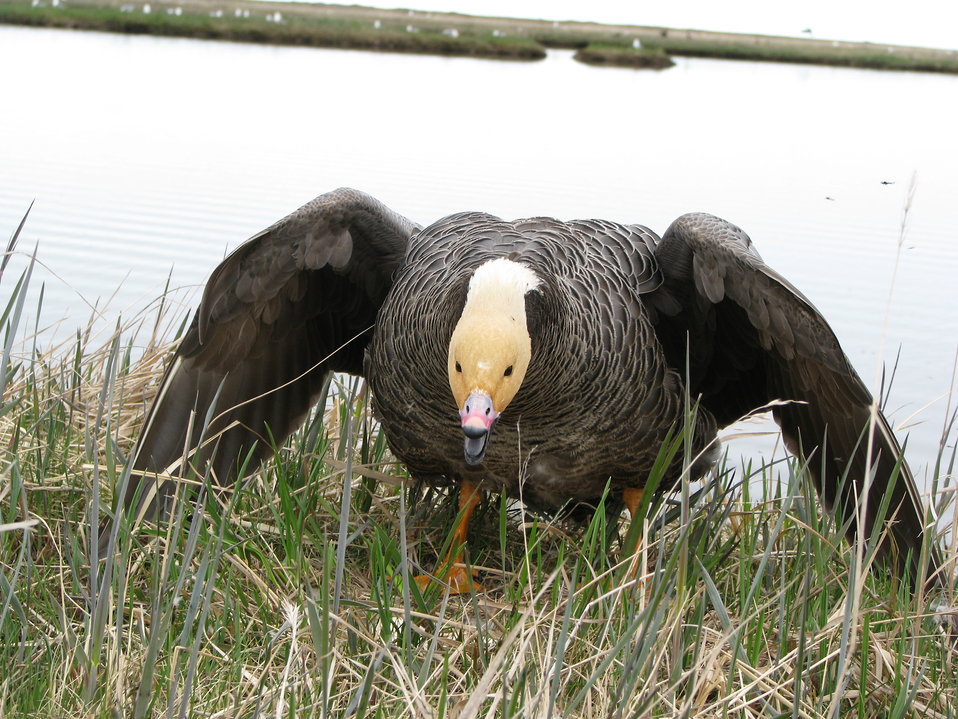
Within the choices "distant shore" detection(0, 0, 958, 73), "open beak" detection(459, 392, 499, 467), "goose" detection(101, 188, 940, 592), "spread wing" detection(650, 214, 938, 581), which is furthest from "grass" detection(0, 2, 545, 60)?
"open beak" detection(459, 392, 499, 467)

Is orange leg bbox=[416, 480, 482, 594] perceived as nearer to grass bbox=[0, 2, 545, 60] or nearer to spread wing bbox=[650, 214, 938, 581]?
spread wing bbox=[650, 214, 938, 581]

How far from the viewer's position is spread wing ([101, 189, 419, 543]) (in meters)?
4.34

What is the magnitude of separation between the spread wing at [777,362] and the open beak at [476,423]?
94 centimetres

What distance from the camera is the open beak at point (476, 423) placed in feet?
10.9

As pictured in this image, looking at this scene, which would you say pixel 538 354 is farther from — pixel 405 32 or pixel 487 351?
pixel 405 32

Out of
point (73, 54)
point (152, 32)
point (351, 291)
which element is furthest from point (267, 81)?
point (351, 291)

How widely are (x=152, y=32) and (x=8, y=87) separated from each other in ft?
64.1

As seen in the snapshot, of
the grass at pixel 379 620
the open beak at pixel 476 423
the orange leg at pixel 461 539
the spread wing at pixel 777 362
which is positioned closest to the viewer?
the grass at pixel 379 620

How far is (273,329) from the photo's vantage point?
4.74 metres

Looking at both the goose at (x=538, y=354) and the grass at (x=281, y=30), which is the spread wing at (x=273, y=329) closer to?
the goose at (x=538, y=354)

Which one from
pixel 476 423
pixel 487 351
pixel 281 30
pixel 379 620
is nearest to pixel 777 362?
pixel 487 351

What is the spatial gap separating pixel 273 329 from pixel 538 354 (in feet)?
4.48

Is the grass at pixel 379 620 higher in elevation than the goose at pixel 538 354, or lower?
lower

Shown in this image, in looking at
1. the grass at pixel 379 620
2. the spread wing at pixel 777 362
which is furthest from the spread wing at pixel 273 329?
the spread wing at pixel 777 362
